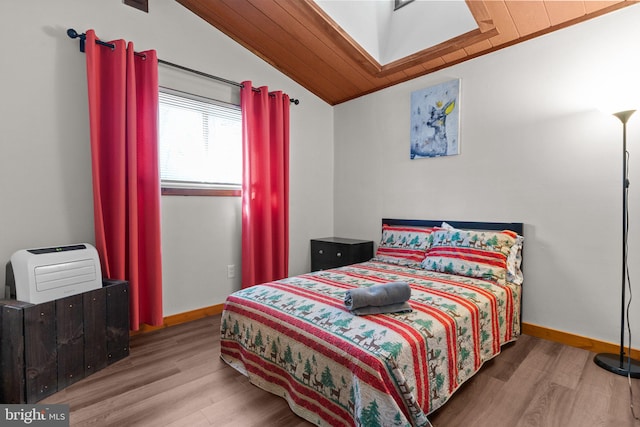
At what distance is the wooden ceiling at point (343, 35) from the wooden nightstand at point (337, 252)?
173 centimetres

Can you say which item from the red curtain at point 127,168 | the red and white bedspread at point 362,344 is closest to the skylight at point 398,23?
the red curtain at point 127,168

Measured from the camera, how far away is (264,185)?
3.08m

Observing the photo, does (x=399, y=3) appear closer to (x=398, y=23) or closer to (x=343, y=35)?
(x=398, y=23)

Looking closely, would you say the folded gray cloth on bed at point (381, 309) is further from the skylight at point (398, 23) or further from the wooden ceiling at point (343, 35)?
the skylight at point (398, 23)

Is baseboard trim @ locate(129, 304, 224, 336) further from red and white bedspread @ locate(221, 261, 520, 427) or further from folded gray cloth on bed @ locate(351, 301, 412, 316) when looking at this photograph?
folded gray cloth on bed @ locate(351, 301, 412, 316)

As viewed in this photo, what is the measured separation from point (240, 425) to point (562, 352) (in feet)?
7.13

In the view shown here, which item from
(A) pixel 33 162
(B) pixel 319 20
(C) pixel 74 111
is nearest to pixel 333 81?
(B) pixel 319 20

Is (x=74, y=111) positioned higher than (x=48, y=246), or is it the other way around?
(x=74, y=111)

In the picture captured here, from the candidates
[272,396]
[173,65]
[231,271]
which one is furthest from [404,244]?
[173,65]

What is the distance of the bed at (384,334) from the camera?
127 cm

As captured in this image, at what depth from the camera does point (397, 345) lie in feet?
4.34

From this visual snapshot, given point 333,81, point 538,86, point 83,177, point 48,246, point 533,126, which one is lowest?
point 48,246

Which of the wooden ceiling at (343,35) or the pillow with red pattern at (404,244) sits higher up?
the wooden ceiling at (343,35)

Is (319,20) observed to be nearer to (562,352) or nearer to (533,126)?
(533,126)
